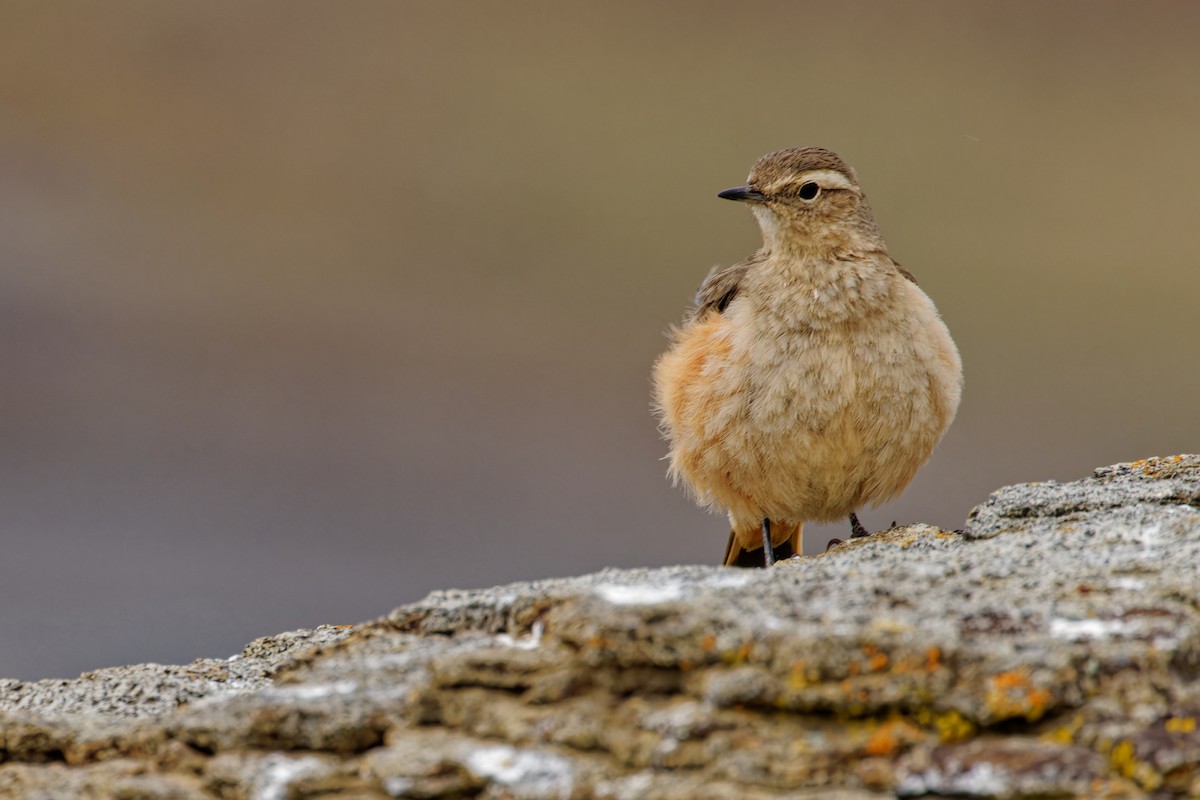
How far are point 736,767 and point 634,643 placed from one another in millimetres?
395

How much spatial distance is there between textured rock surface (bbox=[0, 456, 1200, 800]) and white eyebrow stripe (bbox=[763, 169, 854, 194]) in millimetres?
3466

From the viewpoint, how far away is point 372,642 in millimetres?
3727

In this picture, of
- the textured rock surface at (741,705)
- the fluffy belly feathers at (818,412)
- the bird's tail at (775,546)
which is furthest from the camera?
the bird's tail at (775,546)

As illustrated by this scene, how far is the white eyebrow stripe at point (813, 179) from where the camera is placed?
264 inches

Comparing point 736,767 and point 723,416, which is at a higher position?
point 723,416

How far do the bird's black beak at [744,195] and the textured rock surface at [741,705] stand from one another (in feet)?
11.4

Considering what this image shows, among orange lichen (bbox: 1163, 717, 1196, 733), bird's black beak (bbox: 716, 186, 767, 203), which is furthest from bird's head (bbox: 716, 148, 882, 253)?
orange lichen (bbox: 1163, 717, 1196, 733)

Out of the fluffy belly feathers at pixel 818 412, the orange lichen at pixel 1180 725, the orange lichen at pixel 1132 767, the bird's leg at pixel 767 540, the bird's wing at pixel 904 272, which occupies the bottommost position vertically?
the orange lichen at pixel 1132 767

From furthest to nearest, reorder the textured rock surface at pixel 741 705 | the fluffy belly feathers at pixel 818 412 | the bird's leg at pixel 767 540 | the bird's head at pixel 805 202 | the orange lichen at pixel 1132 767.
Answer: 1. the bird's leg at pixel 767 540
2. the bird's head at pixel 805 202
3. the fluffy belly feathers at pixel 818 412
4. the textured rock surface at pixel 741 705
5. the orange lichen at pixel 1132 767

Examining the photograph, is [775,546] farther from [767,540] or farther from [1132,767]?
[1132,767]

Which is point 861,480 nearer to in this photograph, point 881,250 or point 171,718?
point 881,250

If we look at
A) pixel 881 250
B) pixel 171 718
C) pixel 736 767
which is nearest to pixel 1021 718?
pixel 736 767

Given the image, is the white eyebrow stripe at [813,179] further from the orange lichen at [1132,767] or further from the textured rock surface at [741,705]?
the orange lichen at [1132,767]

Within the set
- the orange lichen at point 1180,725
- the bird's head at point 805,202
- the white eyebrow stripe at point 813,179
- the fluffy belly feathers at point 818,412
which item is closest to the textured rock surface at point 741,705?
the orange lichen at point 1180,725
